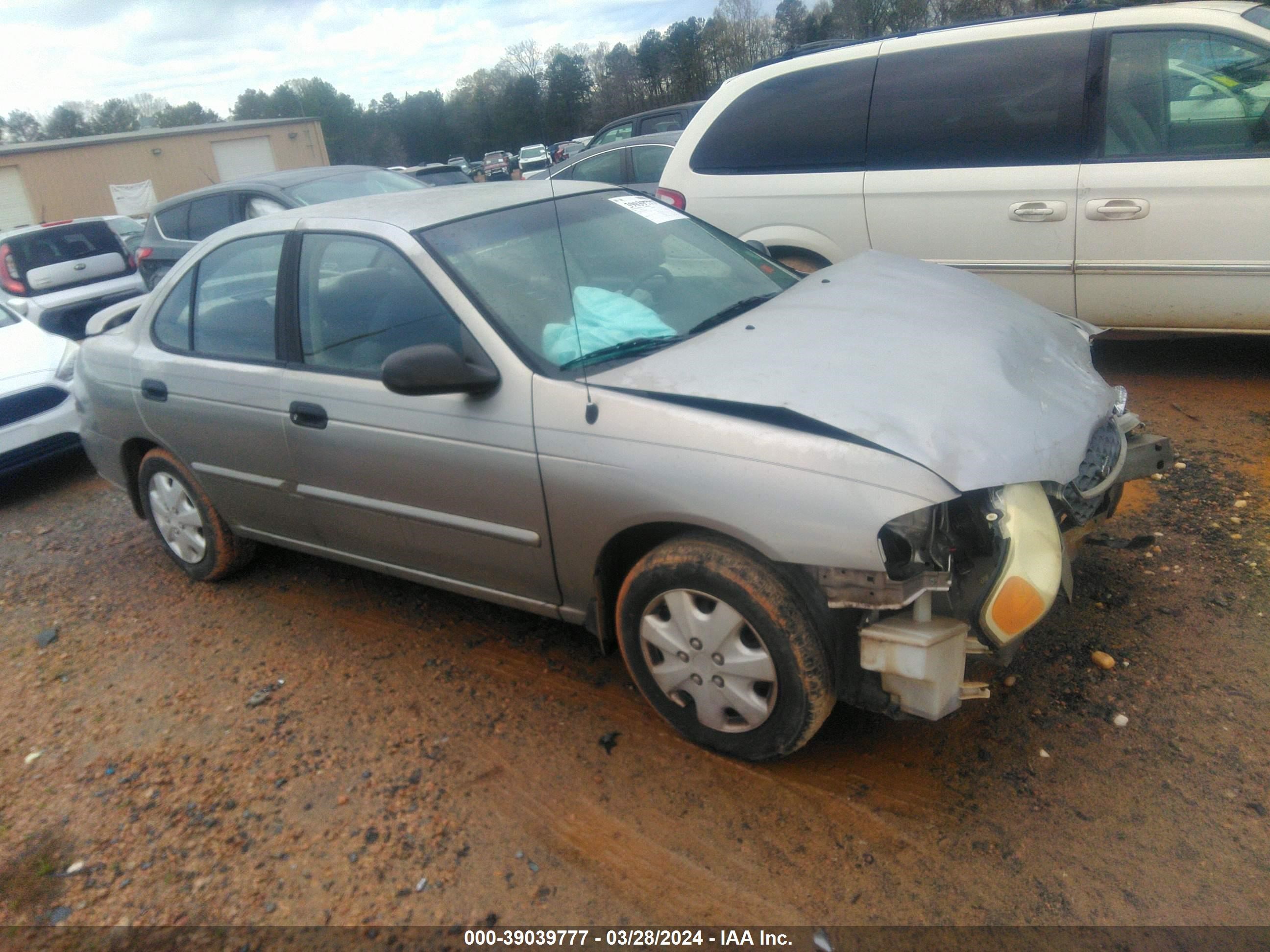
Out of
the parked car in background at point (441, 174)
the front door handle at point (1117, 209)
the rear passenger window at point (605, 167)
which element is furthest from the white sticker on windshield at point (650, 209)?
the parked car in background at point (441, 174)

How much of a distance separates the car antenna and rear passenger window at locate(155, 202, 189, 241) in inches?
244

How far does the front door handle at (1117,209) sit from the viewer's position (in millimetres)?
4812

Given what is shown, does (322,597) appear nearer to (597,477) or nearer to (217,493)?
(217,493)

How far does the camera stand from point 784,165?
18.8 feet

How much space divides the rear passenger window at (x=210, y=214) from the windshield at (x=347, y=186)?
2.62 feet

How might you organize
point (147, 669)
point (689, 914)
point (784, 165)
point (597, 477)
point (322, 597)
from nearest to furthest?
point (689, 914) → point (597, 477) → point (147, 669) → point (322, 597) → point (784, 165)

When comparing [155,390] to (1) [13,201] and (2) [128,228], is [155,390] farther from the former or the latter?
(1) [13,201]

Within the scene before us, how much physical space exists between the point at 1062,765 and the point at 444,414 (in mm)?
2152

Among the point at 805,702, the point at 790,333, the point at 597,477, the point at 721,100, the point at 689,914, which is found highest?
the point at 721,100

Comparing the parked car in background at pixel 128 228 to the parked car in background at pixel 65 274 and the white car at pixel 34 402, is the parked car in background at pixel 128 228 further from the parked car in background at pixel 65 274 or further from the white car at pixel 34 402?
the white car at pixel 34 402

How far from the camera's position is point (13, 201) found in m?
33.3

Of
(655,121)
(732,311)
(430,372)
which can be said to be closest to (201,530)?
(430,372)

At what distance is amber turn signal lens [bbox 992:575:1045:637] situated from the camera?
2387 mm

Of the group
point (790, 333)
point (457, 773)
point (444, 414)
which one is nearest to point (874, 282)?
point (790, 333)
